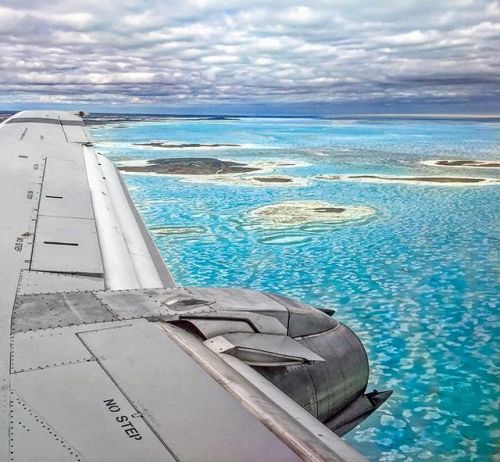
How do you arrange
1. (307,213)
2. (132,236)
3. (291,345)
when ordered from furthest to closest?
(307,213) < (132,236) < (291,345)

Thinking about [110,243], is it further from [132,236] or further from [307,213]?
[307,213]

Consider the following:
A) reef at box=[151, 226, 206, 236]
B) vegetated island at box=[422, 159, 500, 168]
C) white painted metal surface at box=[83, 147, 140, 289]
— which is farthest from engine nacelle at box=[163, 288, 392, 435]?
vegetated island at box=[422, 159, 500, 168]

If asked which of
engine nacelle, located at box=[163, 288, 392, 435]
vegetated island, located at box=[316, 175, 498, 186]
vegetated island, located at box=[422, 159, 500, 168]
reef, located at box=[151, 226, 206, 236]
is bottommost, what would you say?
reef, located at box=[151, 226, 206, 236]

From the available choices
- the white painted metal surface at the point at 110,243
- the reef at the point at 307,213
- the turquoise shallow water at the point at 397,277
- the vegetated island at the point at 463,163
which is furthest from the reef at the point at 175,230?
the vegetated island at the point at 463,163

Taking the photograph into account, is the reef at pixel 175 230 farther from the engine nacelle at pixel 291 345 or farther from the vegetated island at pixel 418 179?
the vegetated island at pixel 418 179

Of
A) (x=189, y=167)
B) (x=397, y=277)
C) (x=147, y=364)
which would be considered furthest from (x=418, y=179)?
(x=147, y=364)

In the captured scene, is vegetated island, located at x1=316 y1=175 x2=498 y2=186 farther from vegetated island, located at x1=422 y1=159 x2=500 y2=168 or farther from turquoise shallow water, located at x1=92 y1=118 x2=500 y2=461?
vegetated island, located at x1=422 y1=159 x2=500 y2=168

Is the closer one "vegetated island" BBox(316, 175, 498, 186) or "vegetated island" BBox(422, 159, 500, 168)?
"vegetated island" BBox(316, 175, 498, 186)

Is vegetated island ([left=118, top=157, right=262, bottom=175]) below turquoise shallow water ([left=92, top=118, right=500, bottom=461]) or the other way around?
the other way around

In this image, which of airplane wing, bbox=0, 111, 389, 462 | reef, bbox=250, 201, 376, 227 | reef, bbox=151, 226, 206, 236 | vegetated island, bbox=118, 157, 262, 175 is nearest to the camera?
airplane wing, bbox=0, 111, 389, 462
